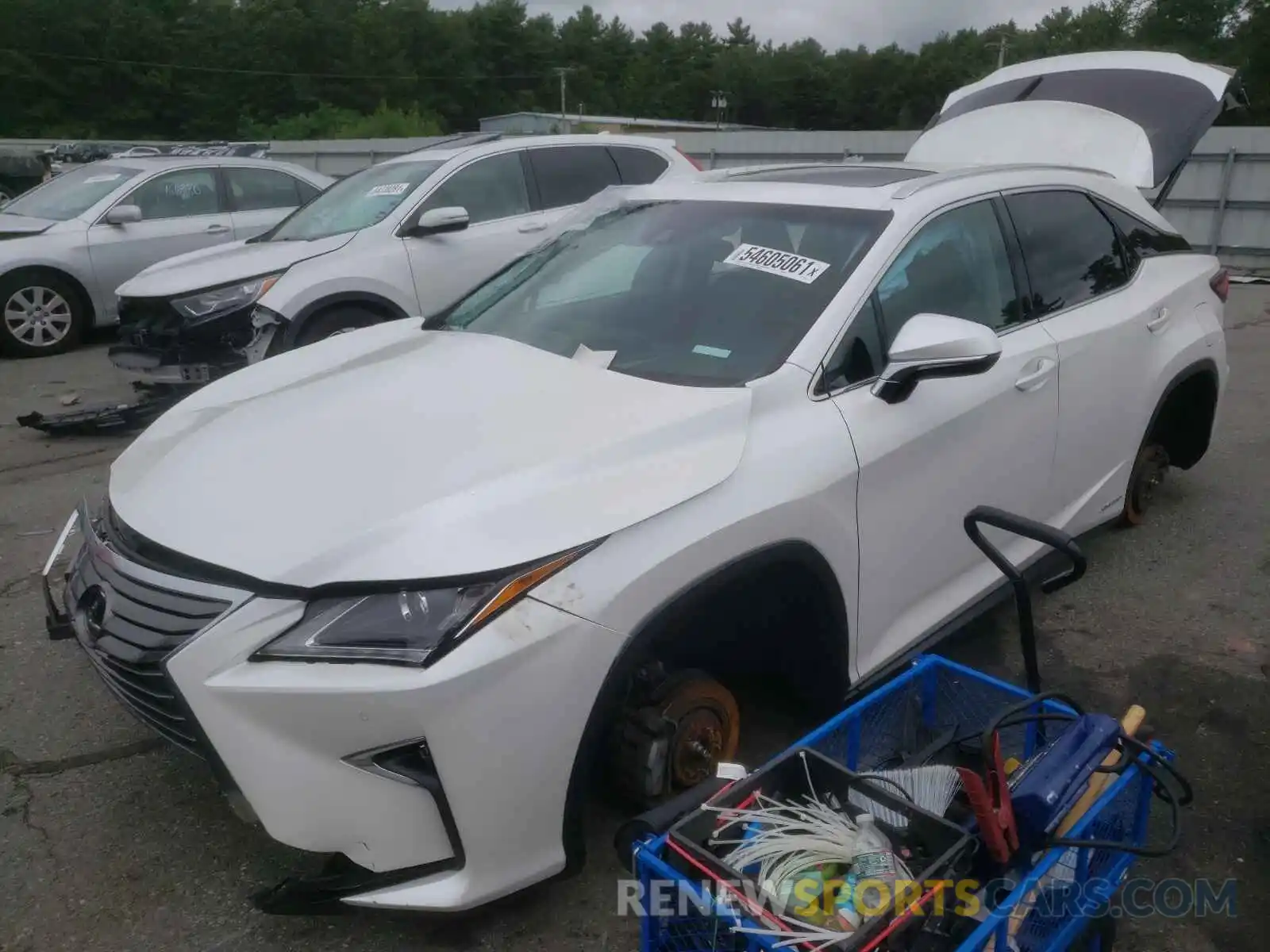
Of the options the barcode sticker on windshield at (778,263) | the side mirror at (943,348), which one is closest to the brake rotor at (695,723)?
the side mirror at (943,348)

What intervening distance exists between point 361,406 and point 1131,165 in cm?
362

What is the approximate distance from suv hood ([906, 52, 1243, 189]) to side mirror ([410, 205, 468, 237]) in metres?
2.81

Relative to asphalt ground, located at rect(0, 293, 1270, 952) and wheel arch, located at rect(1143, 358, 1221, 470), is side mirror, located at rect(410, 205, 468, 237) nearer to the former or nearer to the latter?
asphalt ground, located at rect(0, 293, 1270, 952)

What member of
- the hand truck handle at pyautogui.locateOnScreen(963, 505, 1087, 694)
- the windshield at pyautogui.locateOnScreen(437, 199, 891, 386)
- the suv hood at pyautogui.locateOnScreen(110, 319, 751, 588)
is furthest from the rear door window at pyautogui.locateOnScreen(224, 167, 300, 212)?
the hand truck handle at pyautogui.locateOnScreen(963, 505, 1087, 694)

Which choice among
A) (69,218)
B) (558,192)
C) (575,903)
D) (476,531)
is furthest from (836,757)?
(69,218)

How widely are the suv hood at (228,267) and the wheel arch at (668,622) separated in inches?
192

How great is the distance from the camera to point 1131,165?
177 inches

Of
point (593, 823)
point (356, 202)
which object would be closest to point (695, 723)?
point (593, 823)

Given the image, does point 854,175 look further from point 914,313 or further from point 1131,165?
point 1131,165

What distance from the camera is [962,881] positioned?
1.96 meters

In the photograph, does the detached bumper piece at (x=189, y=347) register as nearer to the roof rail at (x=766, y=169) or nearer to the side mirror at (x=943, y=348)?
the roof rail at (x=766, y=169)

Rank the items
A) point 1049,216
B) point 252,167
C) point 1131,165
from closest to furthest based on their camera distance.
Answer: point 1049,216
point 1131,165
point 252,167

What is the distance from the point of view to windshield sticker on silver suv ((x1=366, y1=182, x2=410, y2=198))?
6.90 metres

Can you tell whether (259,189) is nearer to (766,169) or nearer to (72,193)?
(72,193)
